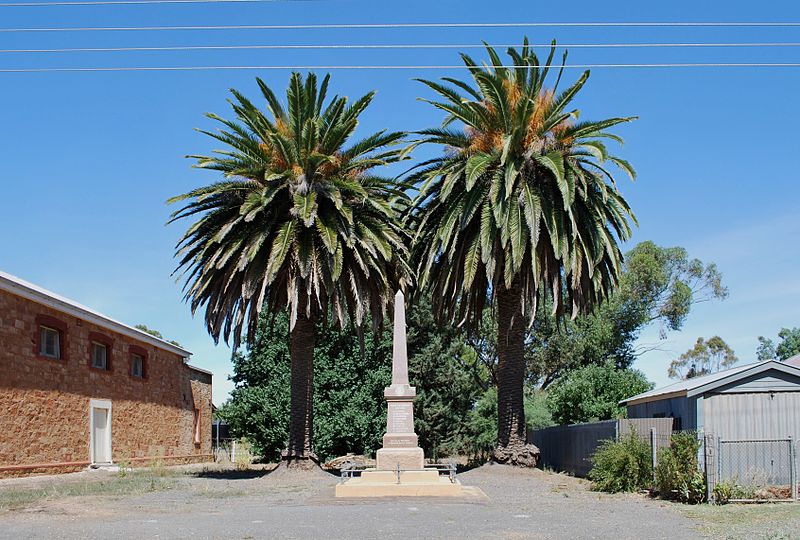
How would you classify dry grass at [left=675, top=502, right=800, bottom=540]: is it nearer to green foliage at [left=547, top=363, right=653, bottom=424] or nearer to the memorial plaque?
the memorial plaque

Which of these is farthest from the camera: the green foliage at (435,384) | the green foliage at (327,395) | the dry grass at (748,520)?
the green foliage at (435,384)

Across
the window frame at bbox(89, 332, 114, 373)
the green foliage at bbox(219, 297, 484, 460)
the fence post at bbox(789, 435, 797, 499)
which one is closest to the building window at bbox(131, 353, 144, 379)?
the window frame at bbox(89, 332, 114, 373)

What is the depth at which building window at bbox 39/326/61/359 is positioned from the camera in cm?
2616

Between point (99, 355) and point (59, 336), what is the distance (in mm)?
3361

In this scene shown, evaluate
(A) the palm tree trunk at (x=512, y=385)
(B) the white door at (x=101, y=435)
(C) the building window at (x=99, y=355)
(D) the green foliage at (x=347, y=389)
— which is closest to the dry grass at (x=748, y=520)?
(A) the palm tree trunk at (x=512, y=385)

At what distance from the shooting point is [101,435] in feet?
98.6

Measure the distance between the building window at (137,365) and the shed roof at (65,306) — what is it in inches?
28.6

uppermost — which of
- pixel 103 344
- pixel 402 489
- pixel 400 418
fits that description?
pixel 103 344

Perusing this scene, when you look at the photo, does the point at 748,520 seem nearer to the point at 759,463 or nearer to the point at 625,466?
the point at 759,463

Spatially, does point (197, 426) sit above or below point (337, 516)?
below

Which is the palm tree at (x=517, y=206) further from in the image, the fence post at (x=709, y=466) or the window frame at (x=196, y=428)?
the window frame at (x=196, y=428)

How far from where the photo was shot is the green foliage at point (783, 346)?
245 feet

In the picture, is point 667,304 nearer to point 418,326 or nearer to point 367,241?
point 418,326

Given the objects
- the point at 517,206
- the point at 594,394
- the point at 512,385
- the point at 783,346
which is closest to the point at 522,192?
A: the point at 517,206
